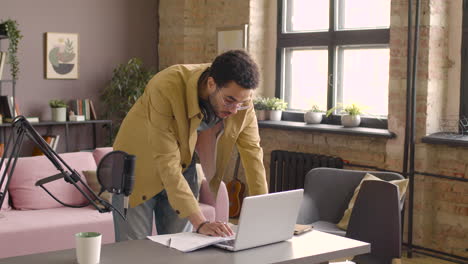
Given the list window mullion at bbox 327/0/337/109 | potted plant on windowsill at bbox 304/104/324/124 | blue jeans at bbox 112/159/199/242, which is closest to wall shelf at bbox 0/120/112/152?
potted plant on windowsill at bbox 304/104/324/124

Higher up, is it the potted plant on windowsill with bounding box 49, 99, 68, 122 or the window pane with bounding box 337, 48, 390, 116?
the window pane with bounding box 337, 48, 390, 116

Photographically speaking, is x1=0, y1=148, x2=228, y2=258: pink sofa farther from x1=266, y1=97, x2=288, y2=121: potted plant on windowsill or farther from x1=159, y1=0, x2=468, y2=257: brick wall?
x1=266, y1=97, x2=288, y2=121: potted plant on windowsill

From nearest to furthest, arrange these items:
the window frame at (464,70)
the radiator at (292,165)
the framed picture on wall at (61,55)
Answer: the window frame at (464,70)
the radiator at (292,165)
the framed picture on wall at (61,55)

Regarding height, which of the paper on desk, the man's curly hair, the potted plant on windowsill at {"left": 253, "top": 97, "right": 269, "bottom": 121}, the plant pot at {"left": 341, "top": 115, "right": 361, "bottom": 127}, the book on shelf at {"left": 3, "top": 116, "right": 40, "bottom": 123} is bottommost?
the paper on desk

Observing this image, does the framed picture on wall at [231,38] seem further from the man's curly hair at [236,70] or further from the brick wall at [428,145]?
the man's curly hair at [236,70]

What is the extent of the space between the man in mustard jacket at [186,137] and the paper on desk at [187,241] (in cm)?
4

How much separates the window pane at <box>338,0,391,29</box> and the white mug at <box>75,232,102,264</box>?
4.10 meters

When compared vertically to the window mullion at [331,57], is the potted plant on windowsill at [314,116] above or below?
below

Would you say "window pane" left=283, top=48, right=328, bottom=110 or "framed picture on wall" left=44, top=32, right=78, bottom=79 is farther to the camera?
"framed picture on wall" left=44, top=32, right=78, bottom=79

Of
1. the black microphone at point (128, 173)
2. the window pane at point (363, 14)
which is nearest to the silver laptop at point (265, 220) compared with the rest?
the black microphone at point (128, 173)

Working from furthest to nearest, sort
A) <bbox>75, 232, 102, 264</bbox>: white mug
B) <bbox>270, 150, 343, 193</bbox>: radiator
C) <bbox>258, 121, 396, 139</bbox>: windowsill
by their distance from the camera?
1. <bbox>270, 150, 343, 193</bbox>: radiator
2. <bbox>258, 121, 396, 139</bbox>: windowsill
3. <bbox>75, 232, 102, 264</bbox>: white mug

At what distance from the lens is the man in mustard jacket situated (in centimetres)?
256

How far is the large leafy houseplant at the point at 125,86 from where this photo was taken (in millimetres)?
6918

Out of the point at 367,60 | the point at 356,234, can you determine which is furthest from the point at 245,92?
the point at 367,60
